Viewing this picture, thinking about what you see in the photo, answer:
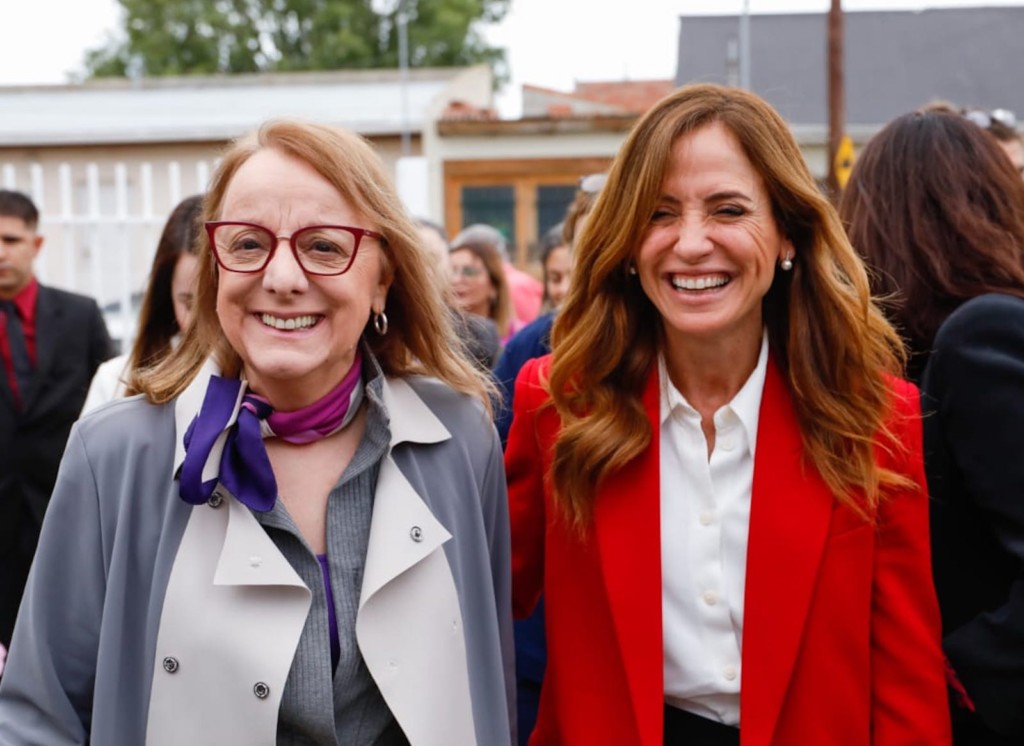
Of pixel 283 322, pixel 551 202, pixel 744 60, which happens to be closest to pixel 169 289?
pixel 283 322

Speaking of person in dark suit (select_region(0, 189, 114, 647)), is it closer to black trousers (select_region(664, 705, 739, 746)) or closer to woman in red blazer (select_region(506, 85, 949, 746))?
woman in red blazer (select_region(506, 85, 949, 746))

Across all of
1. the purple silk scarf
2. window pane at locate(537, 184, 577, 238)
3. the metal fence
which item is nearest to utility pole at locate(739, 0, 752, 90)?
window pane at locate(537, 184, 577, 238)

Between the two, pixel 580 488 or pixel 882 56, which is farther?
pixel 882 56

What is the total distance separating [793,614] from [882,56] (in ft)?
71.5

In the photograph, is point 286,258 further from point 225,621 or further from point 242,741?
point 242,741

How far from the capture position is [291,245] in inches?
82.2

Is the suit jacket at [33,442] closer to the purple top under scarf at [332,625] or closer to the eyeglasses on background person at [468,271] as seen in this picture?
the eyeglasses on background person at [468,271]

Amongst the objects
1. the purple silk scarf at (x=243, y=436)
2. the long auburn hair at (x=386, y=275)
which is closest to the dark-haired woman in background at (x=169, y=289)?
the long auburn hair at (x=386, y=275)

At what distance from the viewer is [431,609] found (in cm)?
213

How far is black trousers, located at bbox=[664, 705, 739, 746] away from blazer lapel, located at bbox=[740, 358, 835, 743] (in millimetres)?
68

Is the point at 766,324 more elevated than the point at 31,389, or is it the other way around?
the point at 766,324

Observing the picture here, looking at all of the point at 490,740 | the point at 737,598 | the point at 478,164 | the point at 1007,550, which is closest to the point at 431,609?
the point at 490,740

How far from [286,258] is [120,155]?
15292 mm

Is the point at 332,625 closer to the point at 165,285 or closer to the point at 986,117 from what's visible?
the point at 165,285
